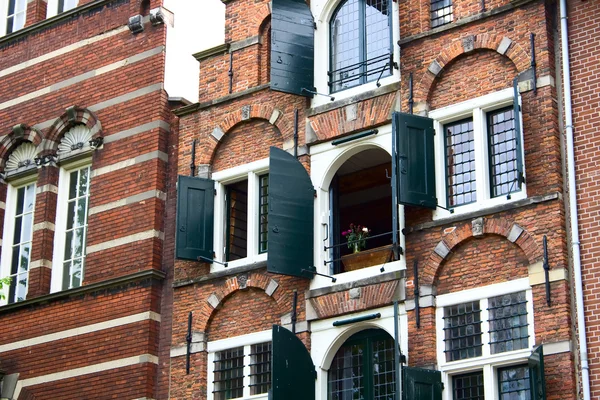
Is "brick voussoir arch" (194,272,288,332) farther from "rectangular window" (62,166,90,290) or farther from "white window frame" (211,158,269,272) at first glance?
"rectangular window" (62,166,90,290)

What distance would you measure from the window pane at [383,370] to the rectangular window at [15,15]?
1230 cm

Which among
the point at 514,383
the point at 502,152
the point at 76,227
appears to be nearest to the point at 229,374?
the point at 76,227

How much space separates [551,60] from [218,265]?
706 cm

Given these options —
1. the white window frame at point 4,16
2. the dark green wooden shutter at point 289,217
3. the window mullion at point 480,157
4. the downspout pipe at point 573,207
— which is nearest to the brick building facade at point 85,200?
the white window frame at point 4,16

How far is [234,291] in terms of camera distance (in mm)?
23953

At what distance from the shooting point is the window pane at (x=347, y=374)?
2225 cm

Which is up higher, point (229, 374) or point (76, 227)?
point (76, 227)

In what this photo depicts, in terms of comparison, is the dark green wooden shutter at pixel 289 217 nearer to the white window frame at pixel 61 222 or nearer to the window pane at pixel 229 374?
the window pane at pixel 229 374

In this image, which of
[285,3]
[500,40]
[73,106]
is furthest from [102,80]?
[500,40]

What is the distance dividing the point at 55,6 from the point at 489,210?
12421mm

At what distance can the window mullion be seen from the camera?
21.5 metres

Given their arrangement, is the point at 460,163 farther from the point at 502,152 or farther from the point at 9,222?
the point at 9,222

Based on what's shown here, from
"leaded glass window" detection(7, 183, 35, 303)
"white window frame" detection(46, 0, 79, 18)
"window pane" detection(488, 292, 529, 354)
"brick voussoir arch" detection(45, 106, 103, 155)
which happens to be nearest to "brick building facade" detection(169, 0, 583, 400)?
"window pane" detection(488, 292, 529, 354)

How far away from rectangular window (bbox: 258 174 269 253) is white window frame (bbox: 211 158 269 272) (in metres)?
0.06
